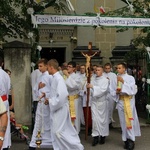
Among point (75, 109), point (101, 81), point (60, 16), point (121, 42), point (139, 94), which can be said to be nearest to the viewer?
point (101, 81)

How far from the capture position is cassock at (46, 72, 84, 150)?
6.96 m

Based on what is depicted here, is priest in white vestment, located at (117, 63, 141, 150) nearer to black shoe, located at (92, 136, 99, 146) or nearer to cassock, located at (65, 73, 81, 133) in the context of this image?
black shoe, located at (92, 136, 99, 146)

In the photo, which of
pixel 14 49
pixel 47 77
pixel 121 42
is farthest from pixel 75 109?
pixel 121 42

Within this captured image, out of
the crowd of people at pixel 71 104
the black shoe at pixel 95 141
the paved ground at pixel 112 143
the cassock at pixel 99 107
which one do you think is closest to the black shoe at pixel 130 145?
the crowd of people at pixel 71 104

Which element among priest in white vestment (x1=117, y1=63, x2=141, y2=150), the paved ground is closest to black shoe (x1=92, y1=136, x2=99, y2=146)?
the paved ground

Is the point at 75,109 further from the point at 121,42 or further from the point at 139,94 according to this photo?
the point at 121,42

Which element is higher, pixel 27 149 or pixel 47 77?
pixel 47 77

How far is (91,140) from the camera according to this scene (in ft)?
30.1

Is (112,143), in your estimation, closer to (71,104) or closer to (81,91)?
(71,104)

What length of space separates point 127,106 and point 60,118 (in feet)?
5.88

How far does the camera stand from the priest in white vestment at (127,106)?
811cm

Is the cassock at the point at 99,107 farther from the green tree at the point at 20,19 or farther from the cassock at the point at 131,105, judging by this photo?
the green tree at the point at 20,19

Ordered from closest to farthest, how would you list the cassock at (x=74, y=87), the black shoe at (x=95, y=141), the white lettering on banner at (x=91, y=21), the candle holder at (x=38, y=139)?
the candle holder at (x=38, y=139)
the black shoe at (x=95, y=141)
the cassock at (x=74, y=87)
the white lettering on banner at (x=91, y=21)

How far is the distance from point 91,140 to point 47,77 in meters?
2.16
